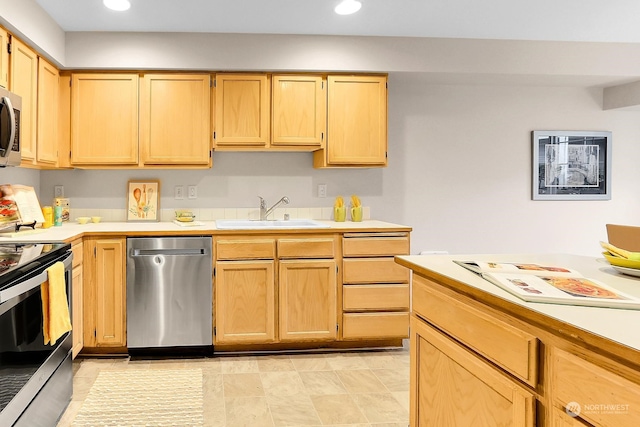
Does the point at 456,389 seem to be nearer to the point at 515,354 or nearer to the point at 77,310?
the point at 515,354

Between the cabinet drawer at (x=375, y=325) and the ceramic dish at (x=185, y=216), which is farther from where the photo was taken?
the ceramic dish at (x=185, y=216)

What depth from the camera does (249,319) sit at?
3.26m

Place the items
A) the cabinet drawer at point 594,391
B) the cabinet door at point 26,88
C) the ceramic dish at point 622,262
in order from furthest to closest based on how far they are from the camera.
Result: the cabinet door at point 26,88 → the ceramic dish at point 622,262 → the cabinet drawer at point 594,391

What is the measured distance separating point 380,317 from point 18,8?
2914mm

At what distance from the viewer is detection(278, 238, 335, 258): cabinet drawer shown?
3.29 m

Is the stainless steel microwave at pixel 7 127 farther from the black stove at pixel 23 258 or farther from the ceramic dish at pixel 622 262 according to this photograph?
the ceramic dish at pixel 622 262

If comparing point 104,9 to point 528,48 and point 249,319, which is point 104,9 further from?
point 528,48

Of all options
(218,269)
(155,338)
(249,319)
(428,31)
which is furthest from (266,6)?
(155,338)

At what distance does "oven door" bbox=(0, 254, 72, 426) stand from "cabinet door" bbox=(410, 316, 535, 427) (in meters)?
1.47

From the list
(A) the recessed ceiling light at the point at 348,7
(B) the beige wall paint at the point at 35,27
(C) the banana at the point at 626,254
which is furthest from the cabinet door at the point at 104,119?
(C) the banana at the point at 626,254

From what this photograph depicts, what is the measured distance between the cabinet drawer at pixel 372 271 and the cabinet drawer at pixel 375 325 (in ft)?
0.81

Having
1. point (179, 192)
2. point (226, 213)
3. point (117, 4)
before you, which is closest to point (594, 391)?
point (117, 4)

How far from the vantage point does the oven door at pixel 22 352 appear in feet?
5.55

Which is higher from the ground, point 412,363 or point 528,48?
point 528,48
